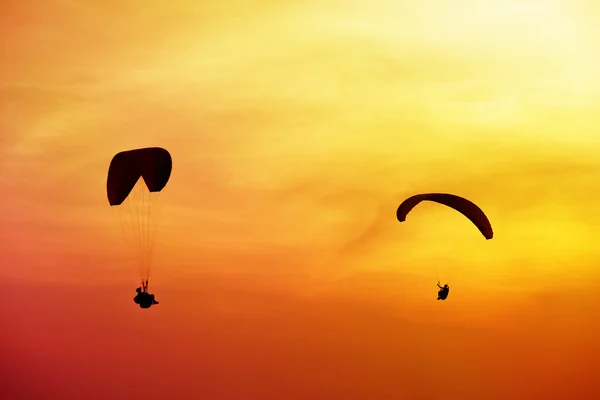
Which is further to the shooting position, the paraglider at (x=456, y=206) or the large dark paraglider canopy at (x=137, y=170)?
the paraglider at (x=456, y=206)

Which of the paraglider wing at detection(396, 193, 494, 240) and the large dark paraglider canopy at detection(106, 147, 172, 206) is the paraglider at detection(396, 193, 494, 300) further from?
the large dark paraglider canopy at detection(106, 147, 172, 206)

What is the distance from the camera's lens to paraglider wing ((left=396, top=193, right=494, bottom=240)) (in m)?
44.8

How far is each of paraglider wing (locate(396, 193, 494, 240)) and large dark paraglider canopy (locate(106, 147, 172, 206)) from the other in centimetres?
1094

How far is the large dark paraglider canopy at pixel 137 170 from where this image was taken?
1545 inches

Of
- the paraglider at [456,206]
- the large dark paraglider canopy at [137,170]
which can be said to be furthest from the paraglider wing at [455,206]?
the large dark paraglider canopy at [137,170]

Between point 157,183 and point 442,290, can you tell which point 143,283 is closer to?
point 157,183

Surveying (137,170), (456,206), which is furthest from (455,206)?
(137,170)

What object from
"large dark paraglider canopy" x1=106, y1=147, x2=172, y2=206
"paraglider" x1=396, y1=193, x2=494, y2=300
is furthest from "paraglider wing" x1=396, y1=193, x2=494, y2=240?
"large dark paraglider canopy" x1=106, y1=147, x2=172, y2=206

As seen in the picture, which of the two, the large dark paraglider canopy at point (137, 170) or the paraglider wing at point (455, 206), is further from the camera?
the paraglider wing at point (455, 206)

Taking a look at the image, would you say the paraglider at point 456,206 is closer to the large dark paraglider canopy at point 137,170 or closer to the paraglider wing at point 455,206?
the paraglider wing at point 455,206

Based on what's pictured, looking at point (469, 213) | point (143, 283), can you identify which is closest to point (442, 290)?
point (469, 213)

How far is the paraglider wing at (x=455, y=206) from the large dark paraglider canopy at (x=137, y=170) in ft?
35.9

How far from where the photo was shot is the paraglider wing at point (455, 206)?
44781 mm

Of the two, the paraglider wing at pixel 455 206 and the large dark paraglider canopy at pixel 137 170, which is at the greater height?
the paraglider wing at pixel 455 206
